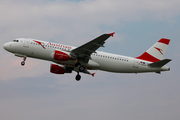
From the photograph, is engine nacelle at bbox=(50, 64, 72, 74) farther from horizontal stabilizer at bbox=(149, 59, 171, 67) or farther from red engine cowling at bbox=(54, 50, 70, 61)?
horizontal stabilizer at bbox=(149, 59, 171, 67)

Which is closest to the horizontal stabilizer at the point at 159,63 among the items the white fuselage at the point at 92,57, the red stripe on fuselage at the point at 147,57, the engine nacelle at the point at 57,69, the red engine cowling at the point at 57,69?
the white fuselage at the point at 92,57

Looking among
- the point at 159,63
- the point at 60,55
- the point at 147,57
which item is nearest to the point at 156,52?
the point at 147,57

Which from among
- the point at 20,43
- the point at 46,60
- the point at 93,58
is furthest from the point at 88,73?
the point at 20,43

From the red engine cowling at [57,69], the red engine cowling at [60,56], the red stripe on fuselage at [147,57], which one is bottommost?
the red engine cowling at [57,69]

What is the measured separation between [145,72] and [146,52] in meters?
3.96

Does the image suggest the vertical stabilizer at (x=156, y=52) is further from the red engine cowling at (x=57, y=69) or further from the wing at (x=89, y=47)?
the red engine cowling at (x=57, y=69)

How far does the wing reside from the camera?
3624 cm

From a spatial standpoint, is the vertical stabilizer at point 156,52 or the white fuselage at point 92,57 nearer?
the white fuselage at point 92,57

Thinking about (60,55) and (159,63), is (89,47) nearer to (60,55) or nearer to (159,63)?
(60,55)

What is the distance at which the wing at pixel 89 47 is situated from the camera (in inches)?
1427

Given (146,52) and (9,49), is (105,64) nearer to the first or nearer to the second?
(146,52)

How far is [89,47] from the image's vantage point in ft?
127

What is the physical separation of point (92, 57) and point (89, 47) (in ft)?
8.52

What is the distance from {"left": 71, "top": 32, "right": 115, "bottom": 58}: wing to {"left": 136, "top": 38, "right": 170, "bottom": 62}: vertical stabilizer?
30.7 feet
